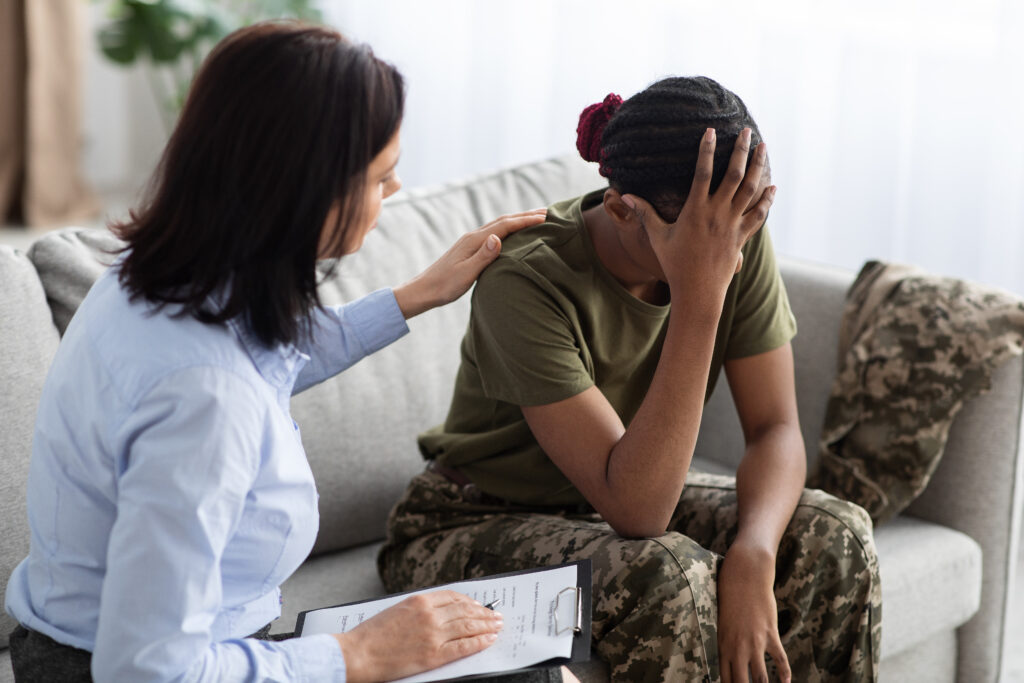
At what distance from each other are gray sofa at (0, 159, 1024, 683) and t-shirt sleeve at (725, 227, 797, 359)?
38 centimetres

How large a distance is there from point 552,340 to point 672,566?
0.92 ft

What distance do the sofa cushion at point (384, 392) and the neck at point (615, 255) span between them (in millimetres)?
412

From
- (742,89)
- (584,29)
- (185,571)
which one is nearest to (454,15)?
(584,29)

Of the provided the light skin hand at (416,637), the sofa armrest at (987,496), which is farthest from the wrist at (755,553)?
the sofa armrest at (987,496)

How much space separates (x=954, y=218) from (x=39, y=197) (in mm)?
3544

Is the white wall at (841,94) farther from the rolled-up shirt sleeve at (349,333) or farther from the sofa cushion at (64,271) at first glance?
the sofa cushion at (64,271)

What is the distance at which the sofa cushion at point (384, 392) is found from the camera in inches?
58.4

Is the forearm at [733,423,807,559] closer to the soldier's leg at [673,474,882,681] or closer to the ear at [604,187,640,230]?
the soldier's leg at [673,474,882,681]

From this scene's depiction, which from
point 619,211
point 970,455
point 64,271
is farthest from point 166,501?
point 970,455

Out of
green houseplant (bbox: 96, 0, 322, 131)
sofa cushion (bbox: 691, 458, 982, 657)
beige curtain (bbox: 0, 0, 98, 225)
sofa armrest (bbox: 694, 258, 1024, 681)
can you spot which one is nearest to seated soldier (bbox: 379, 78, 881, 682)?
sofa cushion (bbox: 691, 458, 982, 657)

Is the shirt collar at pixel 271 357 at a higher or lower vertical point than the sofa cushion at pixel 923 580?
higher

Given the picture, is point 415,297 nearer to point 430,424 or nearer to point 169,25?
point 430,424

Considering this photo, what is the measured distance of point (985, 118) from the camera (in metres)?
→ 2.06

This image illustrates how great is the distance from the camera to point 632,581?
3.62 ft
